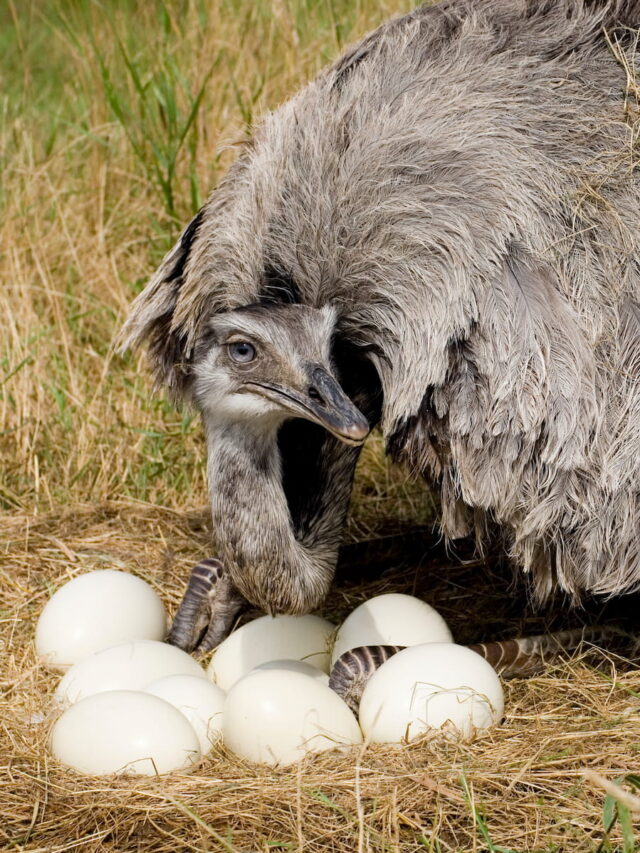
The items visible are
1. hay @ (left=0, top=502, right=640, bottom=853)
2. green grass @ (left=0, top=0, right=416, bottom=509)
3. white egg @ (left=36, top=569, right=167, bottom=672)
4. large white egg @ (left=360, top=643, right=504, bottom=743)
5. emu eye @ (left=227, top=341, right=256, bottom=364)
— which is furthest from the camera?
green grass @ (left=0, top=0, right=416, bottom=509)

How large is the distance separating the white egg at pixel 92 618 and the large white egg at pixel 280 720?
68 centimetres

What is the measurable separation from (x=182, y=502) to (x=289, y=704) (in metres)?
1.82

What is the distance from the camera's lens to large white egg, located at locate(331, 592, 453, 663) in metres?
3.47

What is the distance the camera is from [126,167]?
217 inches

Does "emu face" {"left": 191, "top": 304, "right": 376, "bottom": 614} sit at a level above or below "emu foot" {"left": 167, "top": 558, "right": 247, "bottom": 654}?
above

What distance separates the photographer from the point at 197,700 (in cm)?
317

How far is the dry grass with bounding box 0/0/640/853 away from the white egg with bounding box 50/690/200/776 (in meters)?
0.06

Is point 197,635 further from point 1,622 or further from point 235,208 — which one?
point 235,208

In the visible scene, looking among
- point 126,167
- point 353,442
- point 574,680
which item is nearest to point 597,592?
point 574,680

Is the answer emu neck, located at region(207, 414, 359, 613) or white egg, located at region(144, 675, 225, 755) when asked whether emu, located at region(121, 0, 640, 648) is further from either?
white egg, located at region(144, 675, 225, 755)

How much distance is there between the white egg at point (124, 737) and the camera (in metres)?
2.87

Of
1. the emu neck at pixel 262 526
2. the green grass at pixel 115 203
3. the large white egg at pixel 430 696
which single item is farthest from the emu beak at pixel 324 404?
the green grass at pixel 115 203

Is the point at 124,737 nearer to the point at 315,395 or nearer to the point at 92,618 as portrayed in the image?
the point at 92,618

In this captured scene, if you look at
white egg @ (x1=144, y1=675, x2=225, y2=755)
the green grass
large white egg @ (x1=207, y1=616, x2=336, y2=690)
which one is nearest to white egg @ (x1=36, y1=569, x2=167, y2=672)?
large white egg @ (x1=207, y1=616, x2=336, y2=690)
